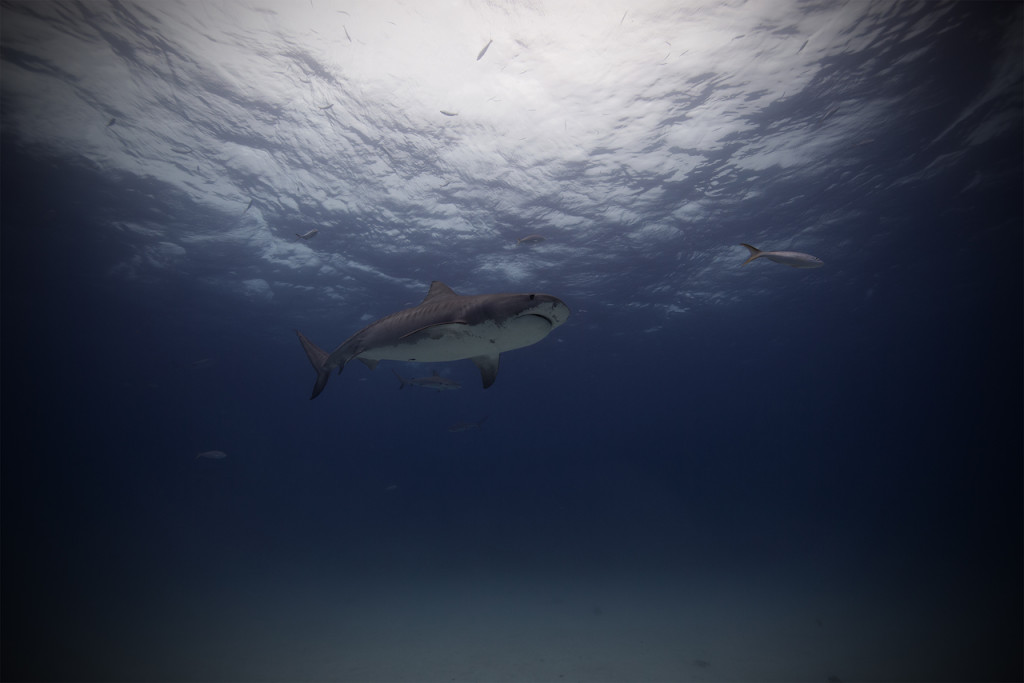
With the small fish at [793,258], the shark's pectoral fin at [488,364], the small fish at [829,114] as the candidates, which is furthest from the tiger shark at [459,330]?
the small fish at [829,114]

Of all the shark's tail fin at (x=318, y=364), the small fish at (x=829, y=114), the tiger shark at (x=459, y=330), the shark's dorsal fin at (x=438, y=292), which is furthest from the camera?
the small fish at (x=829, y=114)

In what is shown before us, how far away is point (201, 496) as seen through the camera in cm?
6662

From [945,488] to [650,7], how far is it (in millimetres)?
122275

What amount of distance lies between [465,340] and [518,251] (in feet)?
45.3

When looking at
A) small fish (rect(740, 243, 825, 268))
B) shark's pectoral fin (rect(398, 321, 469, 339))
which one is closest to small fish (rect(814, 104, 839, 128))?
small fish (rect(740, 243, 825, 268))

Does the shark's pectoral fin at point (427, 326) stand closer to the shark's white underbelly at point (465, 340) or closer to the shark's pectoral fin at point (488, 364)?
the shark's white underbelly at point (465, 340)

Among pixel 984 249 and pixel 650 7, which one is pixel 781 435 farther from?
pixel 650 7

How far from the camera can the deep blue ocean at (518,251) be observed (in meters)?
9.10

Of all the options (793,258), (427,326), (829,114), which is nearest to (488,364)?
(427,326)

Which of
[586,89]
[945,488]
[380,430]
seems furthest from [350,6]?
[945,488]

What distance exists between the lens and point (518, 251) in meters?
17.6

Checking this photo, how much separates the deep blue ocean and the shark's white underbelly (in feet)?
24.9

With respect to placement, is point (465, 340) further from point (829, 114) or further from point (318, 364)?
point (829, 114)

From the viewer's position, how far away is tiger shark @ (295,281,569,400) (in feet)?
12.1
